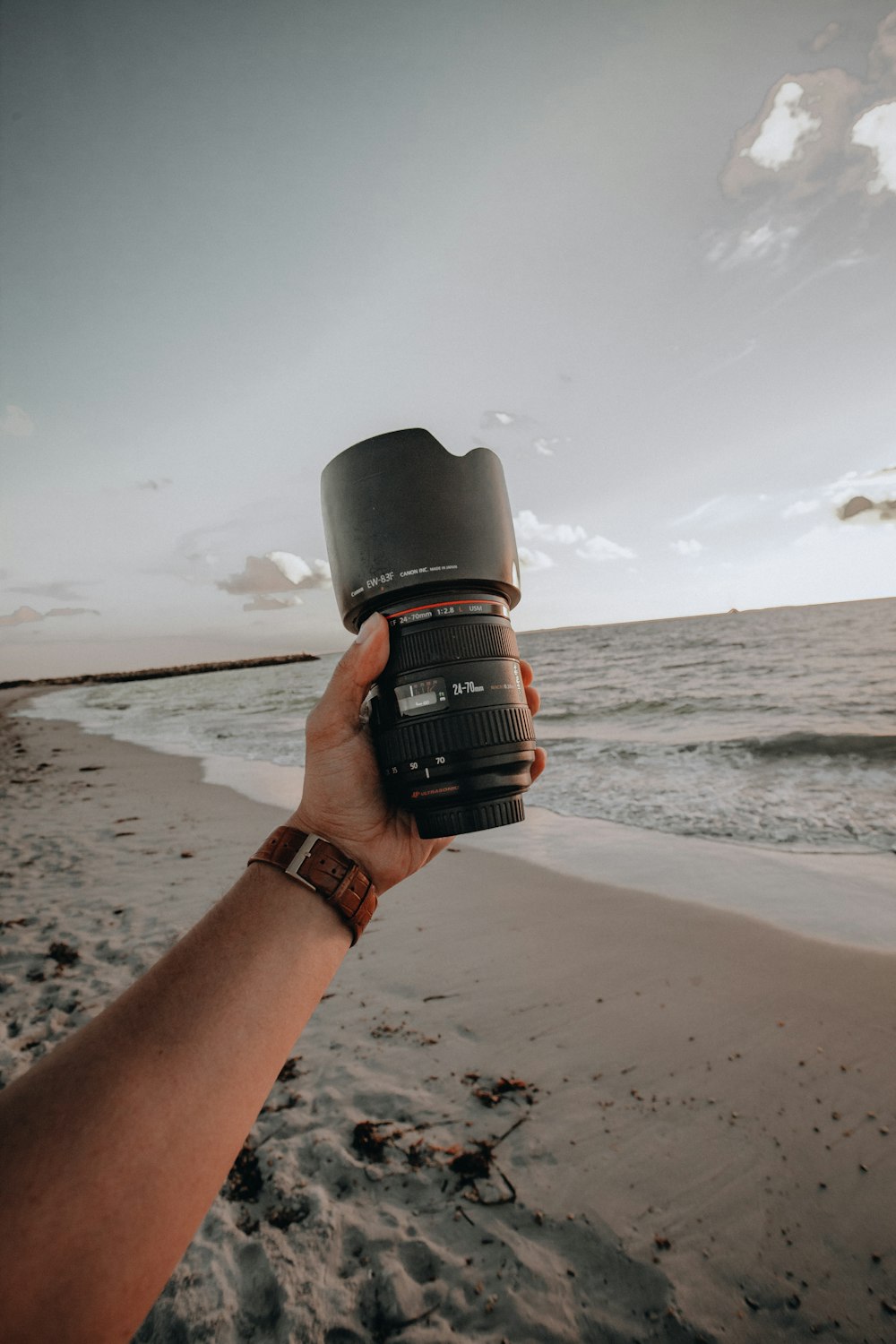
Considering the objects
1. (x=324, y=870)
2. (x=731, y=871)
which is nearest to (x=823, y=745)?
(x=731, y=871)

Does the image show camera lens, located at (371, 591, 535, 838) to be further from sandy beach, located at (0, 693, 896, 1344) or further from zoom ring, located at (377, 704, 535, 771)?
sandy beach, located at (0, 693, 896, 1344)

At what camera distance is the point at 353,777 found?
1.39 metres

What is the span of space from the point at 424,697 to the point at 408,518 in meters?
0.38

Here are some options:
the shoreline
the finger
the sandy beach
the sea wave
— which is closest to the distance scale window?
the finger

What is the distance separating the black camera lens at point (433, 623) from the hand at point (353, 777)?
0.06 metres

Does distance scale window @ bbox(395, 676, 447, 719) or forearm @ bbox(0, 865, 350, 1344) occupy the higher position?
distance scale window @ bbox(395, 676, 447, 719)

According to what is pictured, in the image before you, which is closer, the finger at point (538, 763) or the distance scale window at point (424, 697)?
the distance scale window at point (424, 697)

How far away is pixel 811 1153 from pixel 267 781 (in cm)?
632

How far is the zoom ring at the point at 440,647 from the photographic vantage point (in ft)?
4.41

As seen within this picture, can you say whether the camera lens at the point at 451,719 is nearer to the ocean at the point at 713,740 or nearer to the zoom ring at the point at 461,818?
the zoom ring at the point at 461,818

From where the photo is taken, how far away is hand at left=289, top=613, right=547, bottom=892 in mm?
1342

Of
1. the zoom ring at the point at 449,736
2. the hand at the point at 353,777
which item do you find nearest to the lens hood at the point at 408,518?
the hand at the point at 353,777

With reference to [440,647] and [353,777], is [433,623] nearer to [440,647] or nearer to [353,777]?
[440,647]

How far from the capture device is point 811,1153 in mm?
1689
